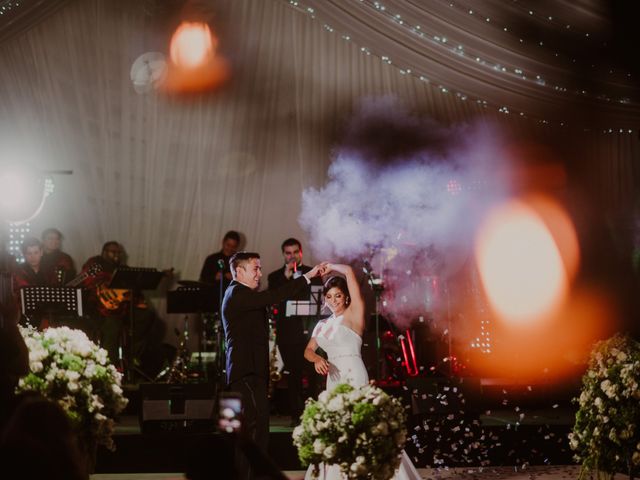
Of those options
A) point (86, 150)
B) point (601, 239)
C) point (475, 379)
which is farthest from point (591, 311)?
point (86, 150)

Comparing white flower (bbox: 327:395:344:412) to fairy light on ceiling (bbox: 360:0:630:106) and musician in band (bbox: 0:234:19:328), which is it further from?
fairy light on ceiling (bbox: 360:0:630:106)

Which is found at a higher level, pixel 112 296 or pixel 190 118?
pixel 190 118

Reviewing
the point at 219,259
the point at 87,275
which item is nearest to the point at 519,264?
the point at 219,259

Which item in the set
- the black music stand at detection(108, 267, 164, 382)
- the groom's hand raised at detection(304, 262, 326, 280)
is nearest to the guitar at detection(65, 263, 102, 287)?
the black music stand at detection(108, 267, 164, 382)

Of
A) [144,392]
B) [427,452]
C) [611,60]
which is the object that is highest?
[611,60]

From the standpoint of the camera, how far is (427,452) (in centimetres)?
904

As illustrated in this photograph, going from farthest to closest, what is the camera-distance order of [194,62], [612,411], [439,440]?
[194,62], [439,440], [612,411]

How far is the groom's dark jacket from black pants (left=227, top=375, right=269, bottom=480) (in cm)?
6

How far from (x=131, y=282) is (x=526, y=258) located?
19.3 ft

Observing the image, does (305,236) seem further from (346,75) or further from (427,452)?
(427,452)

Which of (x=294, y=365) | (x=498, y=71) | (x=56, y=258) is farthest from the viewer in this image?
(x=56, y=258)

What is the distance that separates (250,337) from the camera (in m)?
7.04

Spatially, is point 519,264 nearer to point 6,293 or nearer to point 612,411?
point 612,411

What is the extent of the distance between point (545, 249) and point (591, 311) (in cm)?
120
